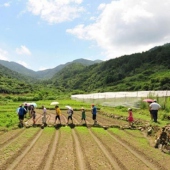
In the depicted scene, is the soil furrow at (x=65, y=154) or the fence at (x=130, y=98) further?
the fence at (x=130, y=98)

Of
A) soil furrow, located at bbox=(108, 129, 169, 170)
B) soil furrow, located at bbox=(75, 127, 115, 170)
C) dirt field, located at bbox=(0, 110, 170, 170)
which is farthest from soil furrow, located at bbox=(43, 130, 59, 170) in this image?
soil furrow, located at bbox=(108, 129, 169, 170)

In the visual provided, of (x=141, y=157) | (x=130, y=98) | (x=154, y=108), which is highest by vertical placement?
(x=130, y=98)

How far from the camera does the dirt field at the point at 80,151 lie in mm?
13141

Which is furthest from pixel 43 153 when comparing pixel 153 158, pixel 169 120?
pixel 169 120

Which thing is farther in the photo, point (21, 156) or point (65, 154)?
point (65, 154)

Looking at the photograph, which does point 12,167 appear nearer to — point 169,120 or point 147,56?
point 169,120

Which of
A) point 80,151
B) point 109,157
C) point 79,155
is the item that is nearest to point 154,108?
point 80,151

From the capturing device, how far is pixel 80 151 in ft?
52.0

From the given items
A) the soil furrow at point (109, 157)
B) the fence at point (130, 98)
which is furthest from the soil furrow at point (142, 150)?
the fence at point (130, 98)

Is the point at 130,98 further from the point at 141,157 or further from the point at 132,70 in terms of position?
the point at 132,70

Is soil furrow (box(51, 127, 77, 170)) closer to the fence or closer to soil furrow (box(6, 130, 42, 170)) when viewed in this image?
soil furrow (box(6, 130, 42, 170))

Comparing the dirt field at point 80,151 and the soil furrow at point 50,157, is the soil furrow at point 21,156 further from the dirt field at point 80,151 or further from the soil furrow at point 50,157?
the soil furrow at point 50,157

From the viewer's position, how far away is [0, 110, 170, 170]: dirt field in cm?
1314

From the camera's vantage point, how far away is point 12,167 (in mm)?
12852
